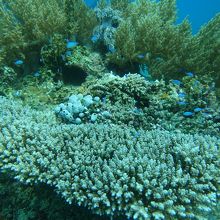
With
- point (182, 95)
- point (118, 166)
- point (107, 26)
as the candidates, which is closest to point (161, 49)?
point (107, 26)

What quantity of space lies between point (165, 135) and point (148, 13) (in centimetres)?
502

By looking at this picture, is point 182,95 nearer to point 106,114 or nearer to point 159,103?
point 159,103

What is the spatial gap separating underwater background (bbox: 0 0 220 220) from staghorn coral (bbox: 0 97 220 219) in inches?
0.6

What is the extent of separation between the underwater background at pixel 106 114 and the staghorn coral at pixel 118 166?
0.05 ft

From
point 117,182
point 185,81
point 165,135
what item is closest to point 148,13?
point 185,81

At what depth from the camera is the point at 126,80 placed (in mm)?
5645

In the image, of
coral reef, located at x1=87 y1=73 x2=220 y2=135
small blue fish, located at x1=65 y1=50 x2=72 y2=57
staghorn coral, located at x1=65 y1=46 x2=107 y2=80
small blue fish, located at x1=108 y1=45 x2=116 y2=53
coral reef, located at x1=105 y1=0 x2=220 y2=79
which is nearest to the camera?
coral reef, located at x1=87 y1=73 x2=220 y2=135

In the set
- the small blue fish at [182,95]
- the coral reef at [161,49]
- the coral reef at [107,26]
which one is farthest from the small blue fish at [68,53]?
the small blue fish at [182,95]

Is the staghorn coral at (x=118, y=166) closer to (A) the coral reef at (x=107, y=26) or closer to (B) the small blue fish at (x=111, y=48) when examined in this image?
(B) the small blue fish at (x=111, y=48)

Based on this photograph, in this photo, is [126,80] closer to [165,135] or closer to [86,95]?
[86,95]

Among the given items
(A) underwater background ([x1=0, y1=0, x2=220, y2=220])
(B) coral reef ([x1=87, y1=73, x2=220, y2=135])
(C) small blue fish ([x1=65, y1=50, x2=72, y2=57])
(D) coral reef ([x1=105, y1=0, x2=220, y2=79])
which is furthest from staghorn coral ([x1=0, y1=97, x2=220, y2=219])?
(D) coral reef ([x1=105, y1=0, x2=220, y2=79])

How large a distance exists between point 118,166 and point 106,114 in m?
2.00

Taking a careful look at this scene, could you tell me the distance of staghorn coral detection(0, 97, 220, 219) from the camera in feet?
10.1

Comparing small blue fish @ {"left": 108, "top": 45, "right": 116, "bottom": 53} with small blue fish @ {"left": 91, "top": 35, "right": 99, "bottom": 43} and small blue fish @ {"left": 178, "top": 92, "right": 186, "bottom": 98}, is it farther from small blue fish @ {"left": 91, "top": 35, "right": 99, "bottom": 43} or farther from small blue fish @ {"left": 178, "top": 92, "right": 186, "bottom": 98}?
small blue fish @ {"left": 178, "top": 92, "right": 186, "bottom": 98}
